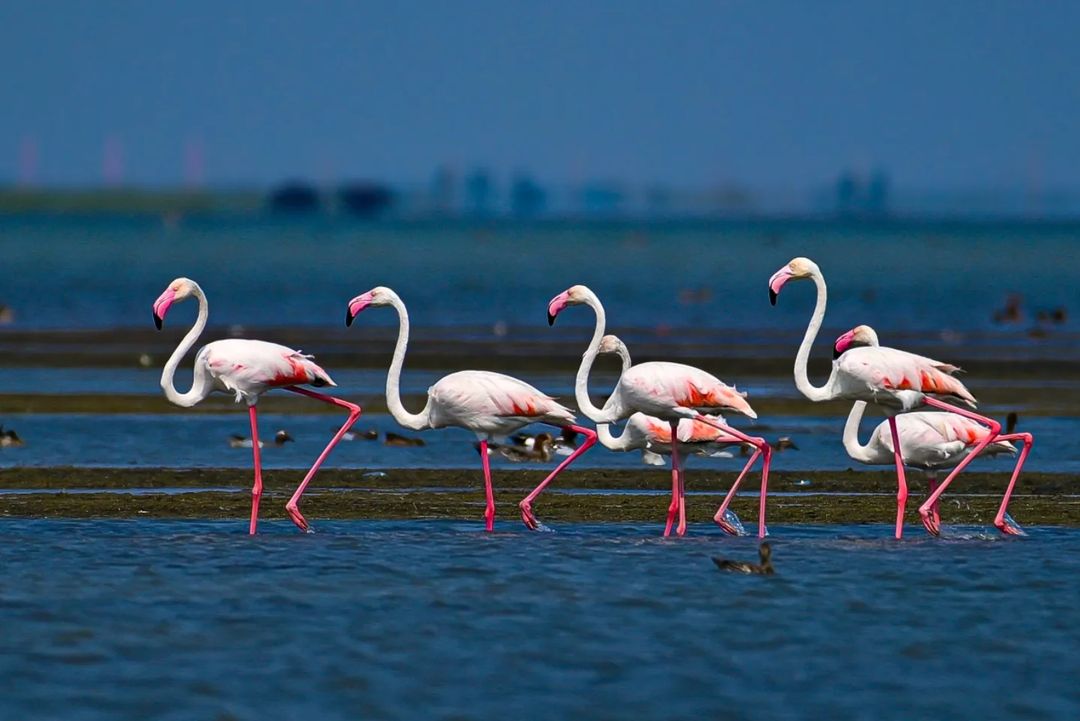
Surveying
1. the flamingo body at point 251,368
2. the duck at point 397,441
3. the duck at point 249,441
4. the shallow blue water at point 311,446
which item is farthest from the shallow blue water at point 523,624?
the duck at point 397,441

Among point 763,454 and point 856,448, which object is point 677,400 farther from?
point 856,448

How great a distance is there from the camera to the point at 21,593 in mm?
10398

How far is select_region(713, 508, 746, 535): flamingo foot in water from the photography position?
12.6 m

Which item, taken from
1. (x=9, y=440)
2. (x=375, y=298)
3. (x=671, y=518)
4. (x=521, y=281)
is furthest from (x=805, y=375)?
(x=521, y=281)

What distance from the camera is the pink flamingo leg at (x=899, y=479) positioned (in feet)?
40.8

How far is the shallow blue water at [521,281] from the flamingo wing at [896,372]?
67.3ft

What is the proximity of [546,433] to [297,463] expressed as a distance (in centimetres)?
238

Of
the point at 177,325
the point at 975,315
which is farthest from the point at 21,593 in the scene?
the point at 975,315

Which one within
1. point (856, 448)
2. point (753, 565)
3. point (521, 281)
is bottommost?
point (753, 565)

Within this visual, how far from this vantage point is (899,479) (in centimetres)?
1247

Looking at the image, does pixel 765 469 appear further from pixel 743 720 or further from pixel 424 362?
pixel 424 362

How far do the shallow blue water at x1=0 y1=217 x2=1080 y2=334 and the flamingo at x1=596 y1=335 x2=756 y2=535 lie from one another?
18942mm

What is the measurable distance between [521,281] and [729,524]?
52.8 metres

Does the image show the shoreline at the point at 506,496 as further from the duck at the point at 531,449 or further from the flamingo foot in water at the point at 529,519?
the duck at the point at 531,449
